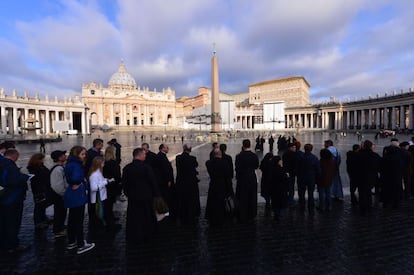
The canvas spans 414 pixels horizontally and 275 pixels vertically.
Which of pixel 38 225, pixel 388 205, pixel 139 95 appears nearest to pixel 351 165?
pixel 388 205

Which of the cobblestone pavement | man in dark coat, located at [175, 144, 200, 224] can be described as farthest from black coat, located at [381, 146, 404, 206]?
man in dark coat, located at [175, 144, 200, 224]

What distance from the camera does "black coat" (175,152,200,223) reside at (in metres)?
4.73

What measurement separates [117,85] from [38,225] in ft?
384

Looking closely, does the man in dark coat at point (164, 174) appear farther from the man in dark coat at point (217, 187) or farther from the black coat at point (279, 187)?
the black coat at point (279, 187)

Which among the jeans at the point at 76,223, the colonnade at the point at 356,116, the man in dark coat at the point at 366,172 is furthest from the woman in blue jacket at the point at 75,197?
the colonnade at the point at 356,116

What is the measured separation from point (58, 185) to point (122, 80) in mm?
120143

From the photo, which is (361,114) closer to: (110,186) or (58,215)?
(110,186)

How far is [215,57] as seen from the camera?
29.5 meters

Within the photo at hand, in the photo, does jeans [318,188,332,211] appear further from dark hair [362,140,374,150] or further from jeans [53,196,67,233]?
jeans [53,196,67,233]

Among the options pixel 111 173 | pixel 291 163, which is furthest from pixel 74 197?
pixel 291 163

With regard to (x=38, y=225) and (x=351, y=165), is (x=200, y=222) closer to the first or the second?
(x=38, y=225)

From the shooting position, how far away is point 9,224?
12.5 ft

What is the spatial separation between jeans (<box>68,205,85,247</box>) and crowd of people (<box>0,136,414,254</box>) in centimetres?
1

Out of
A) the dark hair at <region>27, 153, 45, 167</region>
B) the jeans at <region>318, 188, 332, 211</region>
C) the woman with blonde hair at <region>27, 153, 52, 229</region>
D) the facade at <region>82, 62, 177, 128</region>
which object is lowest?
the jeans at <region>318, 188, 332, 211</region>
